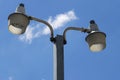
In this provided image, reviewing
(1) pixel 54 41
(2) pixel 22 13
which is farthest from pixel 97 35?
(2) pixel 22 13

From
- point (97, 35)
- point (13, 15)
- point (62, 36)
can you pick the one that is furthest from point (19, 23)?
point (97, 35)

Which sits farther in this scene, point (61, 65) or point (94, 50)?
point (94, 50)

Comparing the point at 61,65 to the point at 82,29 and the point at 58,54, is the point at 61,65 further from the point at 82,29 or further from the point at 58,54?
the point at 82,29

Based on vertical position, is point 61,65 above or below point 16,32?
below

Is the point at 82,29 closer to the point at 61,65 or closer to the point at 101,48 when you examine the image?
the point at 101,48

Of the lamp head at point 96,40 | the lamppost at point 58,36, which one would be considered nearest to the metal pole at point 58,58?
the lamppost at point 58,36

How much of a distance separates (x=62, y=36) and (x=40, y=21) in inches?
22.9

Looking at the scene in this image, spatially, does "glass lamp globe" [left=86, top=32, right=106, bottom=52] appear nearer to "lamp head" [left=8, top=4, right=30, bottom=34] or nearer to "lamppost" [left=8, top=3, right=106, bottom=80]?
"lamppost" [left=8, top=3, right=106, bottom=80]

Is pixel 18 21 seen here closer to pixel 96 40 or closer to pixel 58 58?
pixel 58 58

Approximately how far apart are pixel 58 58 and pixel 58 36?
59 centimetres

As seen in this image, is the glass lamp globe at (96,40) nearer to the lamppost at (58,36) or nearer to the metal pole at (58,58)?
the lamppost at (58,36)

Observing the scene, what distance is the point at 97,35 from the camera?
10961 millimetres

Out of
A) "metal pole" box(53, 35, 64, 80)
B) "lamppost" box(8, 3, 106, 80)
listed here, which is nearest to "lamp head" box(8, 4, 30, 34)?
"lamppost" box(8, 3, 106, 80)

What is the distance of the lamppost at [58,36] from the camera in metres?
10.2
